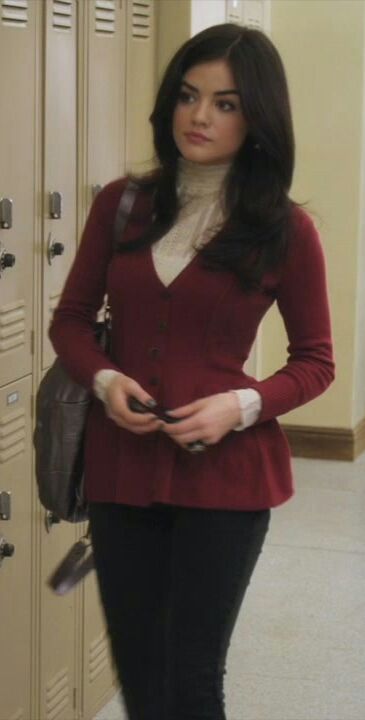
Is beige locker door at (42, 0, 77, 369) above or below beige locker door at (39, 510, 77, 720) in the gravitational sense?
above

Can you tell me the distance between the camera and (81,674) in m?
3.40

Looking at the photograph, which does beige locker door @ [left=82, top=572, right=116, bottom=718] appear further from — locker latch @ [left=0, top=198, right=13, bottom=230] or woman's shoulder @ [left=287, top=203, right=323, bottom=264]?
woman's shoulder @ [left=287, top=203, right=323, bottom=264]

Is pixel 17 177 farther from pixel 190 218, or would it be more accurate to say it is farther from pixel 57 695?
pixel 57 695

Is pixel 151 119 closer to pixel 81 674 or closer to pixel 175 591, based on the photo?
pixel 175 591

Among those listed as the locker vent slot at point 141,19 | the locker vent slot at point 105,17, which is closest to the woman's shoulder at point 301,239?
the locker vent slot at point 105,17

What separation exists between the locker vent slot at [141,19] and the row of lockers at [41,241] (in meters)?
0.14

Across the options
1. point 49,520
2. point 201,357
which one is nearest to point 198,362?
point 201,357

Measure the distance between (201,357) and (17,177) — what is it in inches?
35.7

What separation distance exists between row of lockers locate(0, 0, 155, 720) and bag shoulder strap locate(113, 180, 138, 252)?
631mm

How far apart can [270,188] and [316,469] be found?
4202 millimetres

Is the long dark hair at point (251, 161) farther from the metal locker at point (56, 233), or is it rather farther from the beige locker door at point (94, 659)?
the beige locker door at point (94, 659)

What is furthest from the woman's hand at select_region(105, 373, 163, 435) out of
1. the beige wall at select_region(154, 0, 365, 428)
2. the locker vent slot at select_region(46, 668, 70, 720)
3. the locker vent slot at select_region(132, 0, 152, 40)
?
the beige wall at select_region(154, 0, 365, 428)

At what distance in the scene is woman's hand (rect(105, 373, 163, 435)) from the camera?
1921 millimetres

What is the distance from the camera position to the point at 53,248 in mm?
2965
